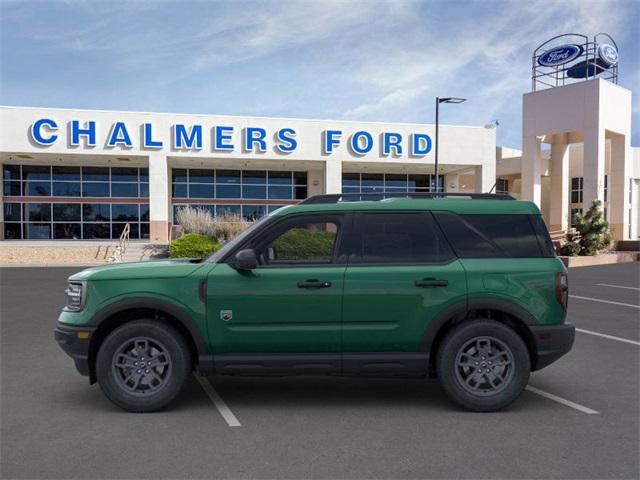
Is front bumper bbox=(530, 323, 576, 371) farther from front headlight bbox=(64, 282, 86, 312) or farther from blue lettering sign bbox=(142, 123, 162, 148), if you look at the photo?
blue lettering sign bbox=(142, 123, 162, 148)

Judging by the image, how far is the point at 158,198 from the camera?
104ft

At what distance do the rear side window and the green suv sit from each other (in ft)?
0.04

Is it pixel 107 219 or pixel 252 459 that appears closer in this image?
pixel 252 459

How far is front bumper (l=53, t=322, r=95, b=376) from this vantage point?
493 cm

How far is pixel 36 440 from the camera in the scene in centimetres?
433

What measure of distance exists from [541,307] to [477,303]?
0.60 m

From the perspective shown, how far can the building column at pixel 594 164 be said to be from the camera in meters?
30.4

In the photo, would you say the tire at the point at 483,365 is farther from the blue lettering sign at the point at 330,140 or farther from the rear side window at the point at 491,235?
the blue lettering sign at the point at 330,140

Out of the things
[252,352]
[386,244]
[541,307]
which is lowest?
[252,352]

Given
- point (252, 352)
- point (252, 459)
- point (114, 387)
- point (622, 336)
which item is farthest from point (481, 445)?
point (622, 336)

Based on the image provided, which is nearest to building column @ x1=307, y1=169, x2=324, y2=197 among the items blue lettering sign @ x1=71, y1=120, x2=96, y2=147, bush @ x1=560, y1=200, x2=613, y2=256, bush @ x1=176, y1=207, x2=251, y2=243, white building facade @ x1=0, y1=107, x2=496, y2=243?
white building facade @ x1=0, y1=107, x2=496, y2=243

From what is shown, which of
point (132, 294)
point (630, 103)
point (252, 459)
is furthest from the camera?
point (630, 103)

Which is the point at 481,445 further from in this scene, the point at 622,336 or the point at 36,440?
the point at 622,336

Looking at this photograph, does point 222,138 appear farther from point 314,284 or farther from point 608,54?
point 314,284
